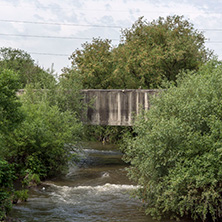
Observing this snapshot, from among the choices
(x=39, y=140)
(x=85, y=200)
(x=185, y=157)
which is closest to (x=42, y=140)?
(x=39, y=140)

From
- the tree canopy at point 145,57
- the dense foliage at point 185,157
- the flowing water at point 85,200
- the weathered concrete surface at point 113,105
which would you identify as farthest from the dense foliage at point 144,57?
the dense foliage at point 185,157

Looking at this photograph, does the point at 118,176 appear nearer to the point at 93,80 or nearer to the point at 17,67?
the point at 93,80

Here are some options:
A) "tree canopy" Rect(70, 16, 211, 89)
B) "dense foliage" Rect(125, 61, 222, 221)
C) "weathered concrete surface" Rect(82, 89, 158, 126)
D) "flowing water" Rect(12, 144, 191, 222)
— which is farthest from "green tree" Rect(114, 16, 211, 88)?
"dense foliage" Rect(125, 61, 222, 221)

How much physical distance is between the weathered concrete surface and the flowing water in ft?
11.6

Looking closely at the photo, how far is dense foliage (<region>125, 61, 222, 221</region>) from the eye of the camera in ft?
Result: 45.5

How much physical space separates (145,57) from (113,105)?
8.68m

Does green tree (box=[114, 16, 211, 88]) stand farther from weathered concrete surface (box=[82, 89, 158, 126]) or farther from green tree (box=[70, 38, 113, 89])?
weathered concrete surface (box=[82, 89, 158, 126])

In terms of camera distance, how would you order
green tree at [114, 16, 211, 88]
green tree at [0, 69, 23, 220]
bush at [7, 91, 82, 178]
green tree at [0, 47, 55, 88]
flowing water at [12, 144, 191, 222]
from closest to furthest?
green tree at [0, 69, 23, 220] < flowing water at [12, 144, 191, 222] < bush at [7, 91, 82, 178] < green tree at [114, 16, 211, 88] < green tree at [0, 47, 55, 88]

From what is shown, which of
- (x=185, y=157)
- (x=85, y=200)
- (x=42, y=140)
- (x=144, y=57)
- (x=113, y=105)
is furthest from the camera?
(x=144, y=57)

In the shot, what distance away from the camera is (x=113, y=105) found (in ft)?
91.0

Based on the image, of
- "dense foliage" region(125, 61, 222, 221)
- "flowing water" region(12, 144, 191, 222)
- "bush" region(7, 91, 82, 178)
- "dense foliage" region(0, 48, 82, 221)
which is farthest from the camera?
"bush" region(7, 91, 82, 178)

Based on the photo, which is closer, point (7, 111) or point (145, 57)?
point (7, 111)

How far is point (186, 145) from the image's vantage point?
48.1 feet

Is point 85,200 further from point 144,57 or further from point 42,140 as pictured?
point 144,57
